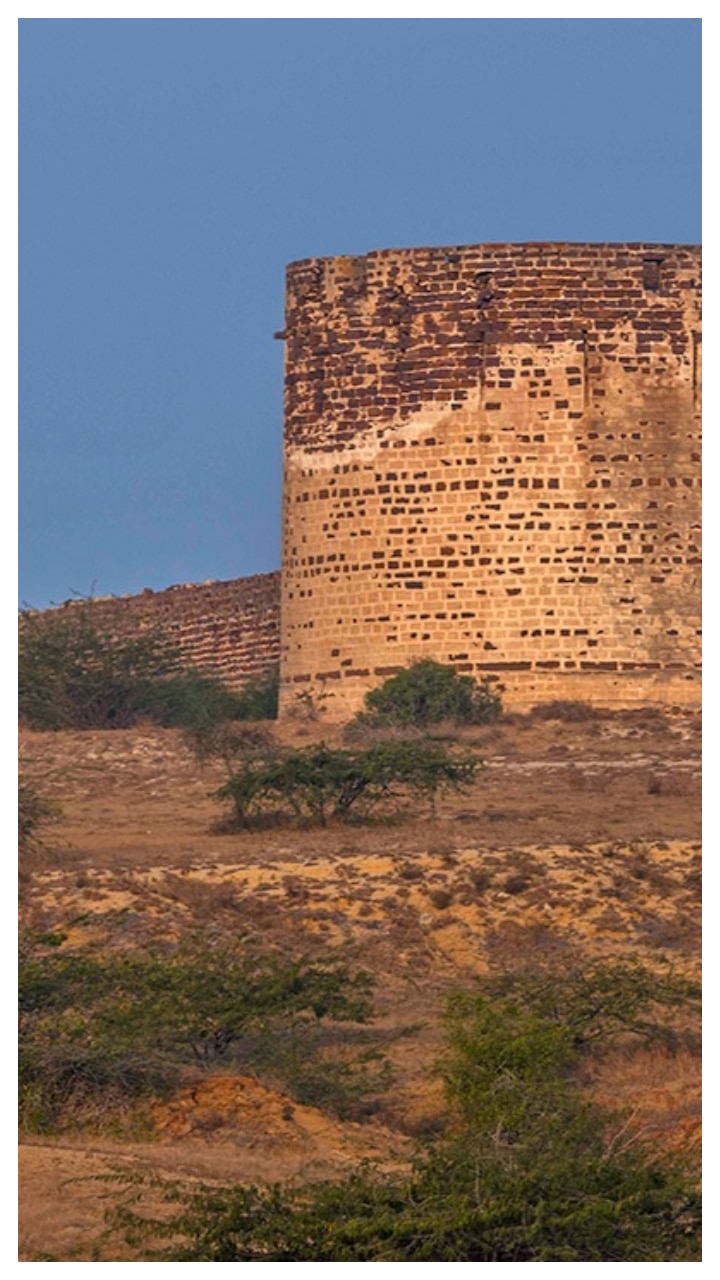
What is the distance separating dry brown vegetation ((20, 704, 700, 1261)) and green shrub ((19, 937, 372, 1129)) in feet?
0.95

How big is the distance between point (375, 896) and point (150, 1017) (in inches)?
193

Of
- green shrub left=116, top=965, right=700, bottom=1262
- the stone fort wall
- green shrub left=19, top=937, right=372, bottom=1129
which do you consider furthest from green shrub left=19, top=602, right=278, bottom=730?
green shrub left=116, top=965, right=700, bottom=1262

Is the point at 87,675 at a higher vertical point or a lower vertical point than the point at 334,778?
higher

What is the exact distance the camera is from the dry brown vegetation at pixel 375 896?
2047 cm

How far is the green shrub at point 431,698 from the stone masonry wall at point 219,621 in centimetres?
508

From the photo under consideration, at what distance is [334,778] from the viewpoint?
3016 cm

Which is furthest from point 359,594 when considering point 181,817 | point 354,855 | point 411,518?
point 354,855

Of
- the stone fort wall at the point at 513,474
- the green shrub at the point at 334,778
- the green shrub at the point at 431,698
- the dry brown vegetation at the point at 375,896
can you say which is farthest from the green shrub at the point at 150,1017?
the stone fort wall at the point at 513,474

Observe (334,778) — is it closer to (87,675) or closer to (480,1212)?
(87,675)

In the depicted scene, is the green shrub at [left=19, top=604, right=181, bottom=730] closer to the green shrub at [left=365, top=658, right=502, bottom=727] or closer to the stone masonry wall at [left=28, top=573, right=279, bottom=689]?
the stone masonry wall at [left=28, top=573, right=279, bottom=689]

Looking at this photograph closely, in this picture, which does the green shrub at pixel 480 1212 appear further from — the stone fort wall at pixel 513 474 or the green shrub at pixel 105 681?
the green shrub at pixel 105 681

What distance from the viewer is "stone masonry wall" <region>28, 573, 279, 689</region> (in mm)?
38688

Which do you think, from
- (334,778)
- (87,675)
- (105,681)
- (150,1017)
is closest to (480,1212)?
(150,1017)

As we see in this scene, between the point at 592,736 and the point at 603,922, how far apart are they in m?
5.65
